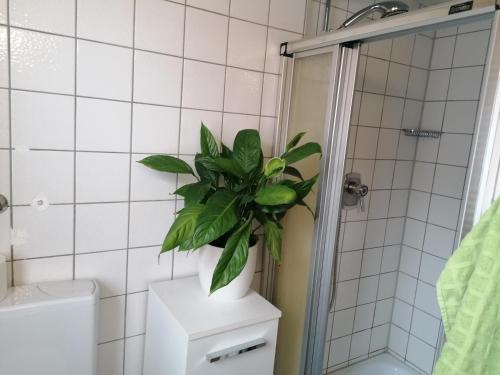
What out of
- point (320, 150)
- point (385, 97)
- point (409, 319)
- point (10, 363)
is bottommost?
point (409, 319)

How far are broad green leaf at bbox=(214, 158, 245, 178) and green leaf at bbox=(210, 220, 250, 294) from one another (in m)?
0.18

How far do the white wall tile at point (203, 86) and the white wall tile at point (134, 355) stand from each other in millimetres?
876

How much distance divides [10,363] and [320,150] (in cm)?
108

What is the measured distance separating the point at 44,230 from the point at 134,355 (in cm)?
57

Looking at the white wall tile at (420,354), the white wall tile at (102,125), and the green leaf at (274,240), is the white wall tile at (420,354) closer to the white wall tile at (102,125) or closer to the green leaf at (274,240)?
the green leaf at (274,240)

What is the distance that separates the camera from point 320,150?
117cm

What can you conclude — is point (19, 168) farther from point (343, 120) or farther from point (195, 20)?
point (343, 120)

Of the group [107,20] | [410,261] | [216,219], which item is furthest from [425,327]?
[107,20]

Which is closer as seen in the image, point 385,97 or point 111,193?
point 111,193

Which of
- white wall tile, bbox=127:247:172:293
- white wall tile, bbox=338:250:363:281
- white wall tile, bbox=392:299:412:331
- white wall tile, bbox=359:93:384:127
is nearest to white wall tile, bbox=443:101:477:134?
white wall tile, bbox=359:93:384:127

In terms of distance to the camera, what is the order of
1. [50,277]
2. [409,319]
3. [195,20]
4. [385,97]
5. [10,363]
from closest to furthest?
1. [10,363]
2. [50,277]
3. [195,20]
4. [385,97]
5. [409,319]

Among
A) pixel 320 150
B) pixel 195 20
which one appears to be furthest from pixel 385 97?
pixel 195 20

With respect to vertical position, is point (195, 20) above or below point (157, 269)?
above

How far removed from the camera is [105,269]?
1.23m
